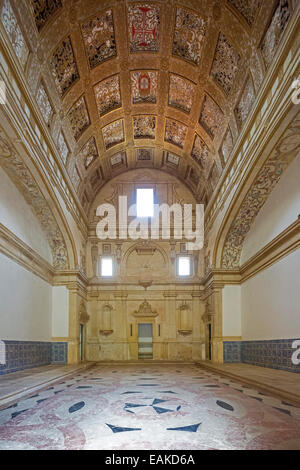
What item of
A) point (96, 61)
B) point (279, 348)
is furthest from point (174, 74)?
point (279, 348)

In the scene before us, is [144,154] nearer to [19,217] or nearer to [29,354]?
[19,217]

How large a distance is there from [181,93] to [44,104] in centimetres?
578

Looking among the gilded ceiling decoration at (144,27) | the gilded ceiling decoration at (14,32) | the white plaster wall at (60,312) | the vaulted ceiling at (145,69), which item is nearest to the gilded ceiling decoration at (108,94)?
the vaulted ceiling at (145,69)

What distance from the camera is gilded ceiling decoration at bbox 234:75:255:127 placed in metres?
11.6

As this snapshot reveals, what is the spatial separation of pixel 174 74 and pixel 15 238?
798cm

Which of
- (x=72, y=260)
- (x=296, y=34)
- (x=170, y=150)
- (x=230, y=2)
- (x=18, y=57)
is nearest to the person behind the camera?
(x=296, y=34)

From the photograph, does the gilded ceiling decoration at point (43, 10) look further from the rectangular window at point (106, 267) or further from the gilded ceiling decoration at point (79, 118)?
the rectangular window at point (106, 267)

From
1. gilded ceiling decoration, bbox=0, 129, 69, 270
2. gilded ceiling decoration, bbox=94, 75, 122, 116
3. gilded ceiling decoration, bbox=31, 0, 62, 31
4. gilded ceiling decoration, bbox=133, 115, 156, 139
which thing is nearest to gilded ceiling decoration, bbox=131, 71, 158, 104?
gilded ceiling decoration, bbox=94, 75, 122, 116

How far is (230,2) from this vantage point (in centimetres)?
1070

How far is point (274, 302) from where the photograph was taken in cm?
1334

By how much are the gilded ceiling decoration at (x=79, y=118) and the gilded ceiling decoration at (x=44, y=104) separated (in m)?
1.66

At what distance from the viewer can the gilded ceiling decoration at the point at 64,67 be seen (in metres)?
11.7

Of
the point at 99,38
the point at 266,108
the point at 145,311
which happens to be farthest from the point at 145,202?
the point at 266,108
